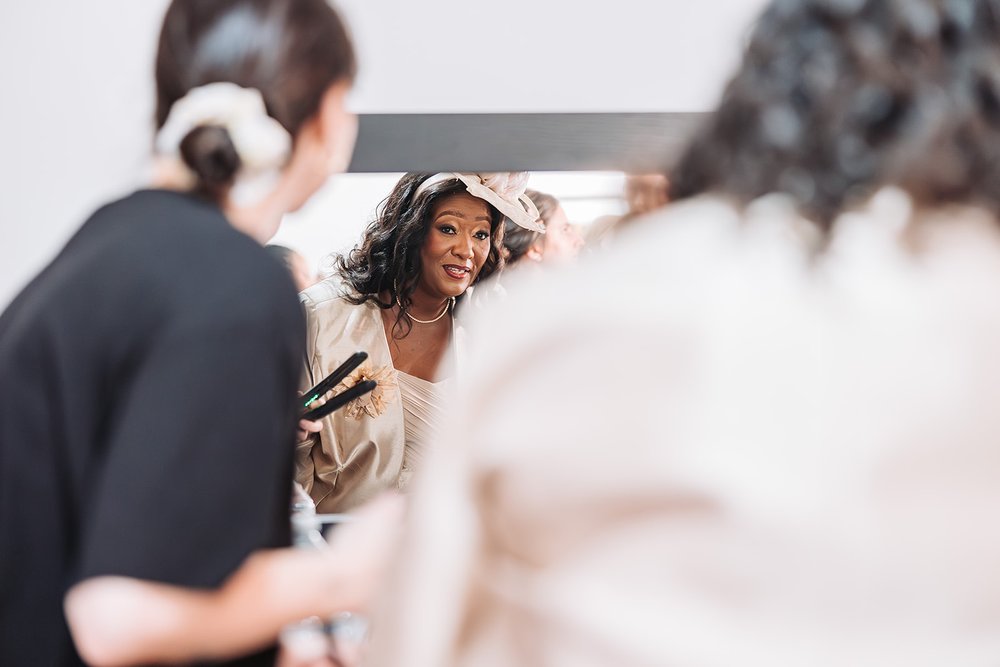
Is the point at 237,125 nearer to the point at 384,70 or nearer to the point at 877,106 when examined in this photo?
the point at 877,106

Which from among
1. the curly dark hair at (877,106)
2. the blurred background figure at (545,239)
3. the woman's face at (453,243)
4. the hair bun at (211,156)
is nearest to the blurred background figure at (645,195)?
the curly dark hair at (877,106)

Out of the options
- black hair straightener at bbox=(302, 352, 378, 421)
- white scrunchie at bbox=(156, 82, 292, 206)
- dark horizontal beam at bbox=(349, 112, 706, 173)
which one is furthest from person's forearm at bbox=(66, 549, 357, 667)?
Answer: dark horizontal beam at bbox=(349, 112, 706, 173)

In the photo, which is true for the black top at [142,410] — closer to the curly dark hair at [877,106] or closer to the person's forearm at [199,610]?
the person's forearm at [199,610]

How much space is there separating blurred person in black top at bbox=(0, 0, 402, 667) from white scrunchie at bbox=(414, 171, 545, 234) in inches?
48.6

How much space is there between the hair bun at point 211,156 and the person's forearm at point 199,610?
26 cm

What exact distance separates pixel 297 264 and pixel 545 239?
1.66 ft

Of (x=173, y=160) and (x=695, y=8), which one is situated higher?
(x=695, y=8)

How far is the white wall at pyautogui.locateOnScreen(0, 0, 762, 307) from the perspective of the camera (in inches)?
52.5

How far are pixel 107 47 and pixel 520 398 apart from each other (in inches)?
40.8

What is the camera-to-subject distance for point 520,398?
1.70ft

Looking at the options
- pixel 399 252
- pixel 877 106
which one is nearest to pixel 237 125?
pixel 877 106

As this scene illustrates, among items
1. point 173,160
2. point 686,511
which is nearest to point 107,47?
point 173,160

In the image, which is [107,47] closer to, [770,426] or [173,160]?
[173,160]

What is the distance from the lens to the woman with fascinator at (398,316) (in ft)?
6.59
